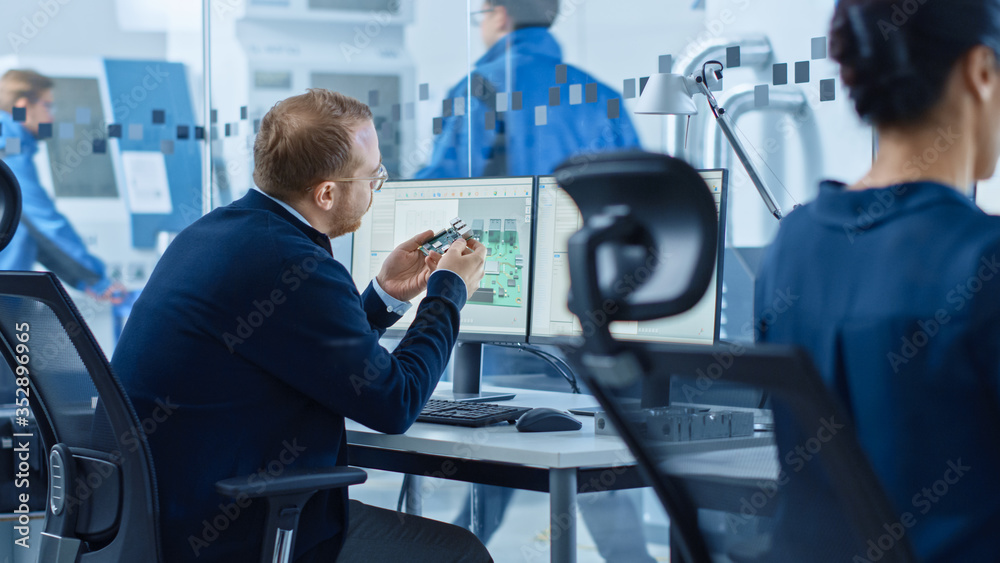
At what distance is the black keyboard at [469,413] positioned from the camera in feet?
5.76

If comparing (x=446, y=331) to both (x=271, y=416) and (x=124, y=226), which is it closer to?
(x=271, y=416)

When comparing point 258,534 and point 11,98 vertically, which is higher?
point 11,98

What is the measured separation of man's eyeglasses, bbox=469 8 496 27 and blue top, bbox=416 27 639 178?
0.11 meters

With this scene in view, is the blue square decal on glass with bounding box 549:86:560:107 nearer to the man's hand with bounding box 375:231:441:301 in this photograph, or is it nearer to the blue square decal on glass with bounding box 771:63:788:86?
the blue square decal on glass with bounding box 771:63:788:86

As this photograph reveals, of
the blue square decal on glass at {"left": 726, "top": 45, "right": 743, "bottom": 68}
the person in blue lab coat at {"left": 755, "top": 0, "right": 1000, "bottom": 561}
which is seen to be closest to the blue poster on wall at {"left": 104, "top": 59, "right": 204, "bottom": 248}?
the blue square decal on glass at {"left": 726, "top": 45, "right": 743, "bottom": 68}

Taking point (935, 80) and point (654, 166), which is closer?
point (654, 166)

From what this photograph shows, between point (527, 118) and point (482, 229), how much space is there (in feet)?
2.75

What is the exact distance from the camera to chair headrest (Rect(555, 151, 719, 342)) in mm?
677

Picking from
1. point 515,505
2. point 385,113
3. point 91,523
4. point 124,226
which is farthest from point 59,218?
point 91,523

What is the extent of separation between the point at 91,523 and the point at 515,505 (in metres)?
1.73

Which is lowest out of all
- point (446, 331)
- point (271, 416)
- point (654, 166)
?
point (271, 416)

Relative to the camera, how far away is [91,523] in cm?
145

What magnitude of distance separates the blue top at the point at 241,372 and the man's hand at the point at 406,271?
1.51 feet

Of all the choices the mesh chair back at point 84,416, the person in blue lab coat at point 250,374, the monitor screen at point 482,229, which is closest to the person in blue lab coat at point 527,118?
the monitor screen at point 482,229
